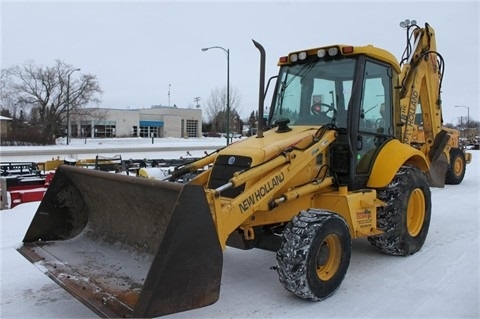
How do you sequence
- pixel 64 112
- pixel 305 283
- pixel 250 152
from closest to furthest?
pixel 305 283
pixel 250 152
pixel 64 112

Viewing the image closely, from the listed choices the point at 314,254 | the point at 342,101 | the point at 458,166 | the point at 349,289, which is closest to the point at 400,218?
the point at 349,289

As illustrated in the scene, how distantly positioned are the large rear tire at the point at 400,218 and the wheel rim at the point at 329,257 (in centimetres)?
124

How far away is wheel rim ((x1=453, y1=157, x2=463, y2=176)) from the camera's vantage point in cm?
1353

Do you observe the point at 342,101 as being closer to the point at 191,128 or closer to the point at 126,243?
the point at 126,243

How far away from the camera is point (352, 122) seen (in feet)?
17.7

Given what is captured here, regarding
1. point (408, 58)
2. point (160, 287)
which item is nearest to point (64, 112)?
point (408, 58)

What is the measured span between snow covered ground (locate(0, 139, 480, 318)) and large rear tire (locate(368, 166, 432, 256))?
0.52 feet

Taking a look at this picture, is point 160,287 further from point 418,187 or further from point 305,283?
point 418,187

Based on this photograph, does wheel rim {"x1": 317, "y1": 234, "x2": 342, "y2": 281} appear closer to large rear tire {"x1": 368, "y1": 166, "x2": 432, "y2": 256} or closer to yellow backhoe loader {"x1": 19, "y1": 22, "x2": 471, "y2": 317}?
yellow backhoe loader {"x1": 19, "y1": 22, "x2": 471, "y2": 317}

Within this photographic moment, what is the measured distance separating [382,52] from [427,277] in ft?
9.17

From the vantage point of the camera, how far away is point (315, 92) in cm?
575

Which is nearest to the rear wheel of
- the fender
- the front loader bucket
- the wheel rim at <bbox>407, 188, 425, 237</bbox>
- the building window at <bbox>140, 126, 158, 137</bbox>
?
the wheel rim at <bbox>407, 188, 425, 237</bbox>

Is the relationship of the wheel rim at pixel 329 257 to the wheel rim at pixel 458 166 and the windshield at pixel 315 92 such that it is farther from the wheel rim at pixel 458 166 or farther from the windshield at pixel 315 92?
the wheel rim at pixel 458 166

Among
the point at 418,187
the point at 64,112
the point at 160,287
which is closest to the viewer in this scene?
the point at 160,287
